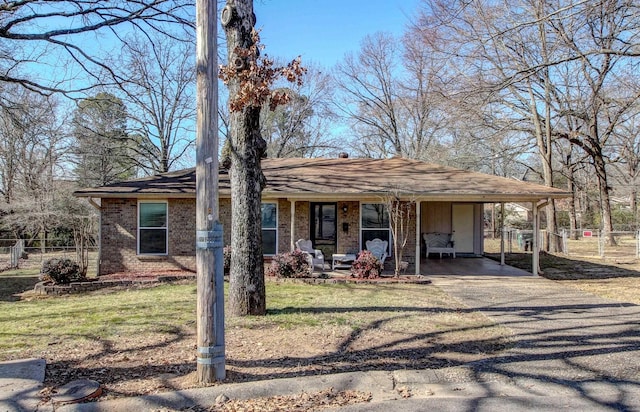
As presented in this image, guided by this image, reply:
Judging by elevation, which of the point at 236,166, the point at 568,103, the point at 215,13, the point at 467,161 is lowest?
the point at 236,166

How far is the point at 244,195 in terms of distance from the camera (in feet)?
23.2

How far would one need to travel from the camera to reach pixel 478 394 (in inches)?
163

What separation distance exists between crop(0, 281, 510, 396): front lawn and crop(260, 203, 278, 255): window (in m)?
4.50

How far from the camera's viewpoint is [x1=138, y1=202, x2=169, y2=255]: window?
13.6 metres

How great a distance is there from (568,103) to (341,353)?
21541 mm

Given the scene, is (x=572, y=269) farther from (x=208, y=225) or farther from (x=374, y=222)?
(x=208, y=225)

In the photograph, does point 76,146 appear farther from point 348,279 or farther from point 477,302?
point 477,302

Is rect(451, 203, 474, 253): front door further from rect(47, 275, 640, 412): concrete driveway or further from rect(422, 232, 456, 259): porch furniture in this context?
rect(47, 275, 640, 412): concrete driveway

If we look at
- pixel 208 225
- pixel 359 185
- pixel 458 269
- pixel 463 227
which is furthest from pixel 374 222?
pixel 208 225

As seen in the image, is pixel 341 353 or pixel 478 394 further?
pixel 341 353

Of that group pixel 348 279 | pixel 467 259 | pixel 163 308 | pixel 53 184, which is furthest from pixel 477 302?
pixel 53 184

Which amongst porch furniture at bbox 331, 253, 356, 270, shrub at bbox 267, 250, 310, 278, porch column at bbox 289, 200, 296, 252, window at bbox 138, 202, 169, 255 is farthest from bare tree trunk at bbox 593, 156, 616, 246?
window at bbox 138, 202, 169, 255

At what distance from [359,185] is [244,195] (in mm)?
6707

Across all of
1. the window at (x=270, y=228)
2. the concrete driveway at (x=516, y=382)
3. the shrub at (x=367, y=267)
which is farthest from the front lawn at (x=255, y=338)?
the window at (x=270, y=228)
